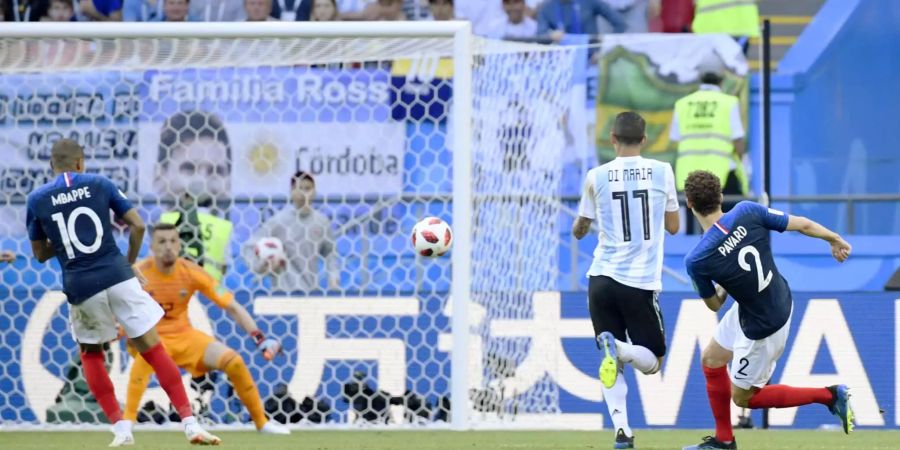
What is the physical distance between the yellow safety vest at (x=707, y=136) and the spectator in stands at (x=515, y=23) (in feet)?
6.33

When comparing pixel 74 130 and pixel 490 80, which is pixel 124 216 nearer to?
pixel 490 80

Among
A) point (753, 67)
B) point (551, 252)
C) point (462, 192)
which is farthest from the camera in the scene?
point (753, 67)

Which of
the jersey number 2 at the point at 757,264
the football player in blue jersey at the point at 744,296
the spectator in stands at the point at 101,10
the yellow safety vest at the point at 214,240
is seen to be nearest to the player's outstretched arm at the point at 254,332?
the yellow safety vest at the point at 214,240

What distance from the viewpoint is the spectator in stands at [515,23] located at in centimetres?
1424

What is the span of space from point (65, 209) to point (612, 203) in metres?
2.85

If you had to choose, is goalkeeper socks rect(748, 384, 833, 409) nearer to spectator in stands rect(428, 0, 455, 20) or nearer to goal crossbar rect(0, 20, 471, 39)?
goal crossbar rect(0, 20, 471, 39)

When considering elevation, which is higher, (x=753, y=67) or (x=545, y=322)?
(x=753, y=67)

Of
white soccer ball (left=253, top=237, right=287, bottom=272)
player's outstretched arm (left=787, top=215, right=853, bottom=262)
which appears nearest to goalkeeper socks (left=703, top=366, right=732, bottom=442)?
player's outstretched arm (left=787, top=215, right=853, bottom=262)

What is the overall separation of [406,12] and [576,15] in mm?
1533

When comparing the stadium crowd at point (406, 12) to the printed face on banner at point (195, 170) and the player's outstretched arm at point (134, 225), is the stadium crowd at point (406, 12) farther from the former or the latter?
the player's outstretched arm at point (134, 225)

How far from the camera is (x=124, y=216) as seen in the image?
8297 millimetres

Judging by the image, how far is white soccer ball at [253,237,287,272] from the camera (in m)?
10.8

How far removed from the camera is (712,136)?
1276cm

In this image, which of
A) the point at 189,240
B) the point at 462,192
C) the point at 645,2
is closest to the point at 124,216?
the point at 462,192
